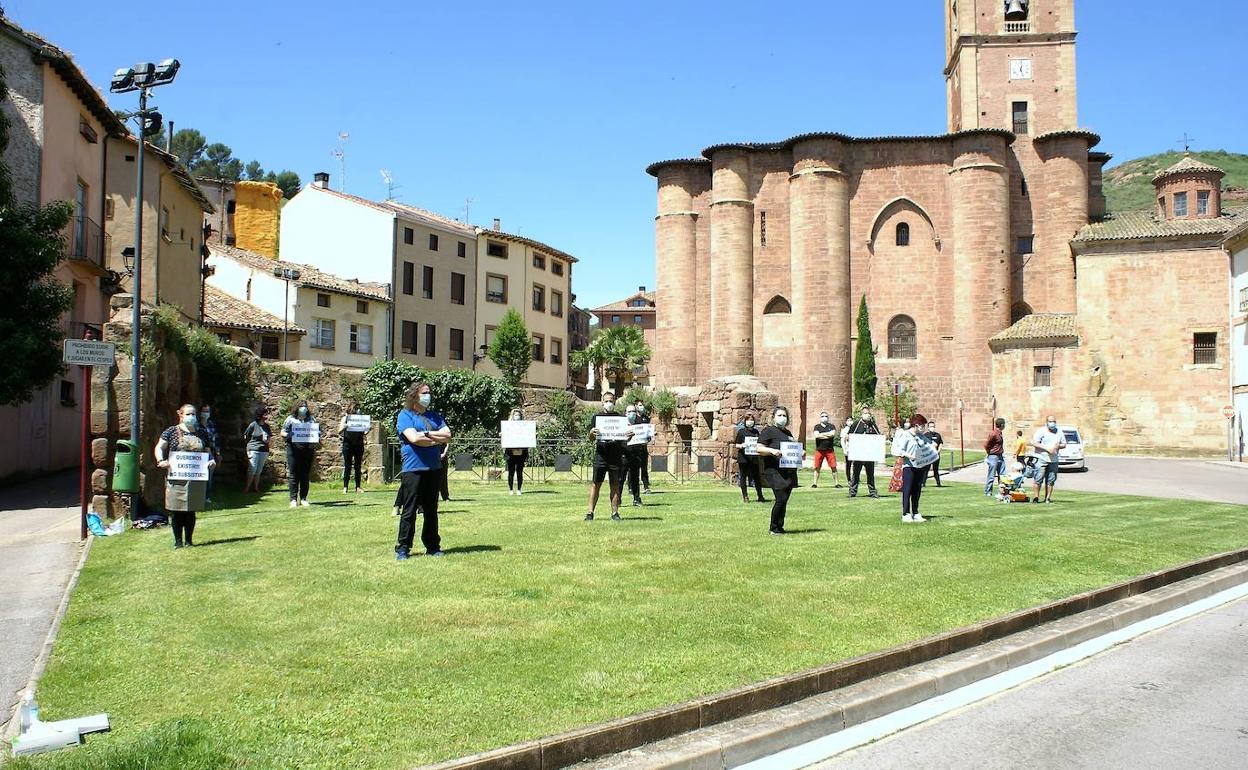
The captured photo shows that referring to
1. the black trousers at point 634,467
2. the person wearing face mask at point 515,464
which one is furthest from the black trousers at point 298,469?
the black trousers at point 634,467

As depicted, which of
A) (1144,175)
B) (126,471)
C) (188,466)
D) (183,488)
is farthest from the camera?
(1144,175)

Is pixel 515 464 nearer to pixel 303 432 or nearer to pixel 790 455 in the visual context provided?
pixel 303 432

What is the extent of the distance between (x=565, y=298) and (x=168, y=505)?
53664 millimetres

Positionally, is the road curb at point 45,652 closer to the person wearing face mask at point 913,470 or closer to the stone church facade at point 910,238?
the person wearing face mask at point 913,470

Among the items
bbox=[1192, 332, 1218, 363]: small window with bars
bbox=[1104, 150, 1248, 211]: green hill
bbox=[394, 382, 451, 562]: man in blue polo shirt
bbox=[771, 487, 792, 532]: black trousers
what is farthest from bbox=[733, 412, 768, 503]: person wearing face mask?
bbox=[1104, 150, 1248, 211]: green hill

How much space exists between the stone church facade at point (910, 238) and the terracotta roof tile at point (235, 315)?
68.7 ft

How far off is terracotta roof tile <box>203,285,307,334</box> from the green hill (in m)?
83.4

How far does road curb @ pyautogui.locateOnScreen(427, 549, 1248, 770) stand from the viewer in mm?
4793

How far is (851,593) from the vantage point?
834cm

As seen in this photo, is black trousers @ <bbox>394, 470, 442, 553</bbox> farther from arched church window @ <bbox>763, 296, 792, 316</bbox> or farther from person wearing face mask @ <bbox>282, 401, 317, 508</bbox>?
arched church window @ <bbox>763, 296, 792, 316</bbox>

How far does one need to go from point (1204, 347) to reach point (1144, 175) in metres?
81.1

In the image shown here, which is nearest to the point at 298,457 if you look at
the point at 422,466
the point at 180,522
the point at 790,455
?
the point at 180,522

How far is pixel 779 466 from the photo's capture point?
40.0ft

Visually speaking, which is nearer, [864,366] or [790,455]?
[790,455]
